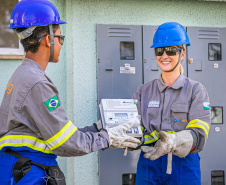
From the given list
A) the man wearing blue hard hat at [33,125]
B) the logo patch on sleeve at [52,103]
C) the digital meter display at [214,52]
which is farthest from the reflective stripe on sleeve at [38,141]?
the digital meter display at [214,52]

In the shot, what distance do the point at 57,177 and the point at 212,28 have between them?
2703 mm

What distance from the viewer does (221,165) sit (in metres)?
4.05

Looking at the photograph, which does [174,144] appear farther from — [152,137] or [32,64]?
[32,64]

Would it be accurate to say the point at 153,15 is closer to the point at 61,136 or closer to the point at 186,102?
the point at 186,102

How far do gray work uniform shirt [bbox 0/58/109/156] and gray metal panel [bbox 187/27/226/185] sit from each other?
2.19 meters

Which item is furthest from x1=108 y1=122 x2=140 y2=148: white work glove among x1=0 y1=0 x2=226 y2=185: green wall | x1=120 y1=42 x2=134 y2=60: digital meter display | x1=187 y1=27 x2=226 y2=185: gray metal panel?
x1=187 y1=27 x2=226 y2=185: gray metal panel

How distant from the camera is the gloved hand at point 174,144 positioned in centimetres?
271

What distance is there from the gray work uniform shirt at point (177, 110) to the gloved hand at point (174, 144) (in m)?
0.10

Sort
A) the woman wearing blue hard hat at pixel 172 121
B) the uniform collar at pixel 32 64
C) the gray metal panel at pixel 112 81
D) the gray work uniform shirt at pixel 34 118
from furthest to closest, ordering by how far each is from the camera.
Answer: the gray metal panel at pixel 112 81, the woman wearing blue hard hat at pixel 172 121, the uniform collar at pixel 32 64, the gray work uniform shirt at pixel 34 118

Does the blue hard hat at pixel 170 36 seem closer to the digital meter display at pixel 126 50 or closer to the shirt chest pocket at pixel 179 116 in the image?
the shirt chest pocket at pixel 179 116

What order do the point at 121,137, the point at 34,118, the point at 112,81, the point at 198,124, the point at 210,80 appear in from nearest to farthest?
the point at 34,118 → the point at 121,137 → the point at 198,124 → the point at 112,81 → the point at 210,80

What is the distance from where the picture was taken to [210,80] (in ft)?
13.4

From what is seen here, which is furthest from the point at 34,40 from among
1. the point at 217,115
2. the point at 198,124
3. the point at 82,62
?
the point at 217,115

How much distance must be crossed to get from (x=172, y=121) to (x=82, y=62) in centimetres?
144
